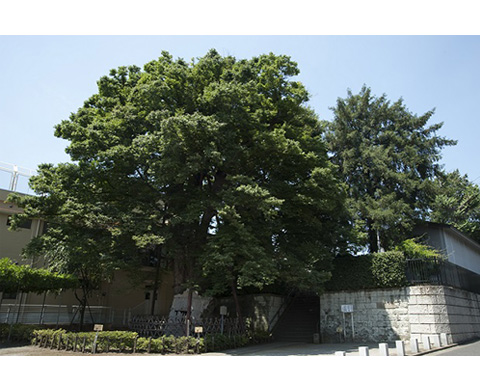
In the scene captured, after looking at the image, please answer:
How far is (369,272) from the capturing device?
18516mm

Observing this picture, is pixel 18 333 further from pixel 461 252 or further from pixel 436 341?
pixel 461 252

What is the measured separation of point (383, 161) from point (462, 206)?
1263 centimetres

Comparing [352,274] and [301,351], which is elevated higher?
[352,274]

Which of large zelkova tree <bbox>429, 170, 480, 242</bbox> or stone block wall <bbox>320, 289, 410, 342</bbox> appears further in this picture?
large zelkova tree <bbox>429, 170, 480, 242</bbox>

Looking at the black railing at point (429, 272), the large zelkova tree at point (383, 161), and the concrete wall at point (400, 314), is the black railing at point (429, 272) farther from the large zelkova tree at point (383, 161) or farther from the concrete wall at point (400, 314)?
the large zelkova tree at point (383, 161)

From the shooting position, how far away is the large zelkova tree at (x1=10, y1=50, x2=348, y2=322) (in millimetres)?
14406

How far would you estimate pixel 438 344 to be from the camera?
14867mm

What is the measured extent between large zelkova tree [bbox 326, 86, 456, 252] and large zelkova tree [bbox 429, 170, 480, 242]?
2.25 m

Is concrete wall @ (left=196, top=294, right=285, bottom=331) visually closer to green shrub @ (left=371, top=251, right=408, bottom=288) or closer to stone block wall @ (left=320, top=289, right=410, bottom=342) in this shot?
stone block wall @ (left=320, top=289, right=410, bottom=342)

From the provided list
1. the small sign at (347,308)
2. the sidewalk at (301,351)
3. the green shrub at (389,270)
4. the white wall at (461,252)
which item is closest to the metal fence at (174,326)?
the sidewalk at (301,351)

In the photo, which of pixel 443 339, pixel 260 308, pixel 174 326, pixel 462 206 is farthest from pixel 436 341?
pixel 462 206

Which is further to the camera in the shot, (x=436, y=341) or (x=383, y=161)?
(x=383, y=161)

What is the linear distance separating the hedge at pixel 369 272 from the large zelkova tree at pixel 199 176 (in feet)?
6.19

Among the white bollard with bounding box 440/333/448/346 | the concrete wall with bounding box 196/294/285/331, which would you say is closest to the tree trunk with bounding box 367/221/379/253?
the concrete wall with bounding box 196/294/285/331
